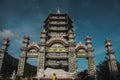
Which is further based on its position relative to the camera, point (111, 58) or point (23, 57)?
point (23, 57)

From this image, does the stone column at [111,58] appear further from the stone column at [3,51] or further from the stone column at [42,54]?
the stone column at [3,51]

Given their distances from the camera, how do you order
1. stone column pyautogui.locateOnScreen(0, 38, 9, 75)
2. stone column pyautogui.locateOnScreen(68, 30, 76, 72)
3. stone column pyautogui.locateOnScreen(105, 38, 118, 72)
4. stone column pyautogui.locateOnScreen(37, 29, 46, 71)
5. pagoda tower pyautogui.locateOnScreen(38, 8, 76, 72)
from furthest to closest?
pagoda tower pyautogui.locateOnScreen(38, 8, 76, 72), stone column pyautogui.locateOnScreen(0, 38, 9, 75), stone column pyautogui.locateOnScreen(37, 29, 46, 71), stone column pyautogui.locateOnScreen(105, 38, 118, 72), stone column pyautogui.locateOnScreen(68, 30, 76, 72)

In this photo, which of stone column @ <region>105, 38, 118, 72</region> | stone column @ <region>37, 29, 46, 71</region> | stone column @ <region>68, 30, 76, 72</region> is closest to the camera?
stone column @ <region>68, 30, 76, 72</region>

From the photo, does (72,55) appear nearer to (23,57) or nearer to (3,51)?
(23,57)

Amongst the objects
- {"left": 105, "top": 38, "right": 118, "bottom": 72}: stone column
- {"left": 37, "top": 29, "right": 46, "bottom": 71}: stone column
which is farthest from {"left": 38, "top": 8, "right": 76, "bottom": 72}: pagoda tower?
{"left": 105, "top": 38, "right": 118, "bottom": 72}: stone column

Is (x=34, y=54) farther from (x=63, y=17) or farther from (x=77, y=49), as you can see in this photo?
(x=63, y=17)

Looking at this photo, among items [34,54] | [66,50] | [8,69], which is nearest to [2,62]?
[8,69]

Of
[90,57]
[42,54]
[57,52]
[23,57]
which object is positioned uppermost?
[57,52]

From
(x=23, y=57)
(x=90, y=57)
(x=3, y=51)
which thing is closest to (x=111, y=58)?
(x=90, y=57)

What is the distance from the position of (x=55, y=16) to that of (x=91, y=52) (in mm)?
16989

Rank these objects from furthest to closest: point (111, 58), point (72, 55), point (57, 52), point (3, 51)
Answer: point (57, 52)
point (3, 51)
point (72, 55)
point (111, 58)

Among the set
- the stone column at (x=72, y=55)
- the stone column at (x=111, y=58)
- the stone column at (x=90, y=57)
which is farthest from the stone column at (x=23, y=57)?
the stone column at (x=111, y=58)

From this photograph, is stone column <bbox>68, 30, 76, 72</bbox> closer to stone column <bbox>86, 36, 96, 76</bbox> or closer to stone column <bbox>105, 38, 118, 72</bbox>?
stone column <bbox>86, 36, 96, 76</bbox>

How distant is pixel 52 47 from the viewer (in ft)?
132
